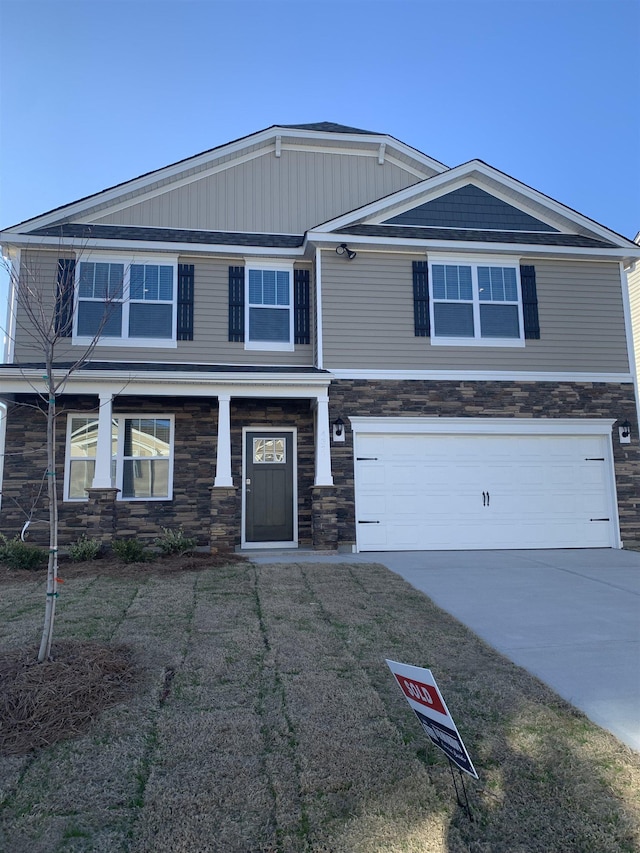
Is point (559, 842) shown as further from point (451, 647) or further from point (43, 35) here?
point (43, 35)

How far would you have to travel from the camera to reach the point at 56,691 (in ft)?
11.6

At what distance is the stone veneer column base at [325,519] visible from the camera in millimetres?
9539

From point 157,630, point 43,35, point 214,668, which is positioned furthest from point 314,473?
point 43,35

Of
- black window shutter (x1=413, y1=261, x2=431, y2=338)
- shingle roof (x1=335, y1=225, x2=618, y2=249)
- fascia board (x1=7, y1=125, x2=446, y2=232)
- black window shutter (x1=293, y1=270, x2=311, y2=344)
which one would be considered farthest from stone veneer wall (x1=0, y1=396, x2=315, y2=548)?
fascia board (x1=7, y1=125, x2=446, y2=232)

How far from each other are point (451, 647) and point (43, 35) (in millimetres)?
9587

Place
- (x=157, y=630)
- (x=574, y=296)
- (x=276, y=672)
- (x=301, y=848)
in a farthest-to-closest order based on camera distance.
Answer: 1. (x=574, y=296)
2. (x=157, y=630)
3. (x=276, y=672)
4. (x=301, y=848)

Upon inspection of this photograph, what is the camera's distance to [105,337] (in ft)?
34.0

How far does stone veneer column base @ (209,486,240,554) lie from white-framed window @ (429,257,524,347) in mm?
4680

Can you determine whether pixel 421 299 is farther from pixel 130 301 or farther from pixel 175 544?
pixel 175 544

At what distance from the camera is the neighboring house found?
33.0 feet

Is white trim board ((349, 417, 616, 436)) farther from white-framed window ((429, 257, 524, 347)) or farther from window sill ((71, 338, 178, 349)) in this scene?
window sill ((71, 338, 178, 349))

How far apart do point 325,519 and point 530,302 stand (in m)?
5.69

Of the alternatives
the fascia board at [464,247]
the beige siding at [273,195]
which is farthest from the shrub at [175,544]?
the beige siding at [273,195]

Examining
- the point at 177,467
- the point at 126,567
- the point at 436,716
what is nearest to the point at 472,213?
the point at 177,467
